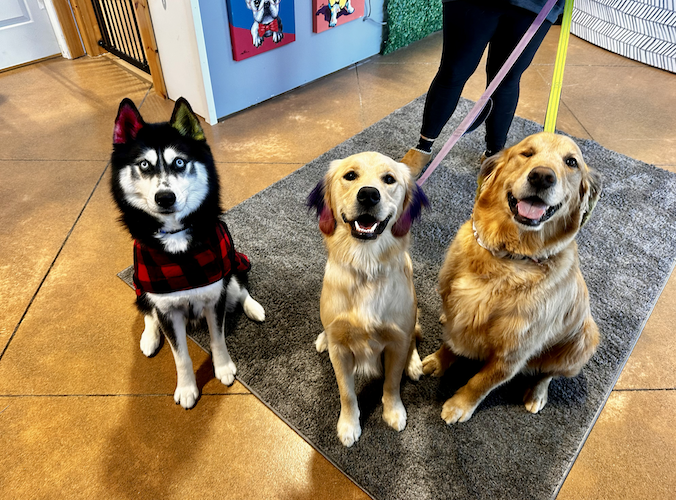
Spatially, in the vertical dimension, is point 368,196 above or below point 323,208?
above

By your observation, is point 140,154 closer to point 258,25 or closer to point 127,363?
point 127,363

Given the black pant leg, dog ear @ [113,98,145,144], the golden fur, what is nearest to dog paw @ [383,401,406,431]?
the golden fur

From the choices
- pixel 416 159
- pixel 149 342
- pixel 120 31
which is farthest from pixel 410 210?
pixel 120 31

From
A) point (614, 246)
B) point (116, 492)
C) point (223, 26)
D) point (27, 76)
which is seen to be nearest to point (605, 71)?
point (614, 246)

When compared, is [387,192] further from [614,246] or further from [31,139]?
[31,139]

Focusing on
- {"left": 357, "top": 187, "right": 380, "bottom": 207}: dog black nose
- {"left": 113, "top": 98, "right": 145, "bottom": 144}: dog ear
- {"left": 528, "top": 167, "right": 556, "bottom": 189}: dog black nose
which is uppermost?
{"left": 113, "top": 98, "right": 145, "bottom": 144}: dog ear

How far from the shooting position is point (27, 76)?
400 cm

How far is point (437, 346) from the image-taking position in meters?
2.01

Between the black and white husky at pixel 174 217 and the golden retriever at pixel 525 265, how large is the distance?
90cm

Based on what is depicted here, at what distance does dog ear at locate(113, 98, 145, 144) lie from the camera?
4.44 ft

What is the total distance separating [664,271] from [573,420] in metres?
1.19

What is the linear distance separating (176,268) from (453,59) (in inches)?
73.1

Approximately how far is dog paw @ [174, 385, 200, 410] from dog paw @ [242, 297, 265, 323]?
0.42 m

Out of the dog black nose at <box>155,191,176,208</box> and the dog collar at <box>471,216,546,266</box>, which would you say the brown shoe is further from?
the dog black nose at <box>155,191,176,208</box>
